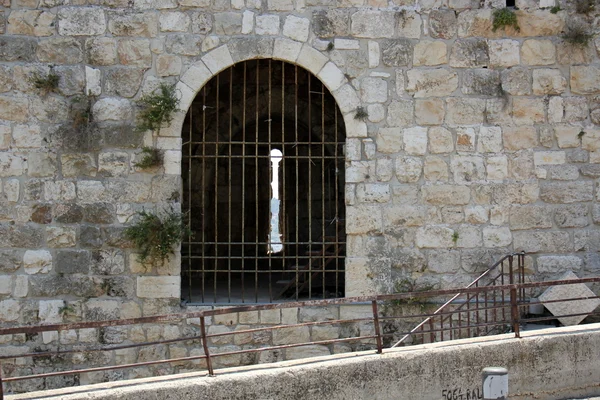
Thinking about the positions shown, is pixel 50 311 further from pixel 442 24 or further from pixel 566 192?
pixel 566 192

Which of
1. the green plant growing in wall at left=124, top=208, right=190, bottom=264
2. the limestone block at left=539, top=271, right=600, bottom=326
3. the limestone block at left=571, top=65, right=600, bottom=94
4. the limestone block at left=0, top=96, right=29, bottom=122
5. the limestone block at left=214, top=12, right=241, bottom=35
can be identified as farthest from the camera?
the limestone block at left=571, top=65, right=600, bottom=94

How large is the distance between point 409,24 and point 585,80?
6.62 ft

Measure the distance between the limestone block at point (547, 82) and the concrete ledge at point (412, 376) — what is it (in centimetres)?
282

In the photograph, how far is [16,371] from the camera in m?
6.91

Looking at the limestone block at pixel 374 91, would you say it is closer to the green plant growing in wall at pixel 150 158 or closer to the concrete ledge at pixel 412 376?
the green plant growing in wall at pixel 150 158

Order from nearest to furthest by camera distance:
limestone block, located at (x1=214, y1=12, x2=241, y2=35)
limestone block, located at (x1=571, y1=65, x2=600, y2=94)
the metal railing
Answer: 1. the metal railing
2. limestone block, located at (x1=214, y1=12, x2=241, y2=35)
3. limestone block, located at (x1=571, y1=65, x2=600, y2=94)

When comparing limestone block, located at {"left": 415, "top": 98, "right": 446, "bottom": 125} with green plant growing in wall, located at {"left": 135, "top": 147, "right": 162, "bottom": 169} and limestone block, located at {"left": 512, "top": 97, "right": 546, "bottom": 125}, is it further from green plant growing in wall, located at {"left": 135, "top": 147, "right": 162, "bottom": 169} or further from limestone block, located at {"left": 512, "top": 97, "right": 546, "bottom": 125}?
green plant growing in wall, located at {"left": 135, "top": 147, "right": 162, "bottom": 169}

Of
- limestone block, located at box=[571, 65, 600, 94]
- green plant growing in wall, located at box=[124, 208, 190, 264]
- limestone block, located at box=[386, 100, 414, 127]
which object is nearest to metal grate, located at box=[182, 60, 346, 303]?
green plant growing in wall, located at box=[124, 208, 190, 264]

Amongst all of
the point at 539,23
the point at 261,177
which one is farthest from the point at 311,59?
the point at 261,177

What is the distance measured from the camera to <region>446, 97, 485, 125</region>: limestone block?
7227 millimetres

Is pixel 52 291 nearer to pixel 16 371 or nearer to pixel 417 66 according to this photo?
pixel 16 371

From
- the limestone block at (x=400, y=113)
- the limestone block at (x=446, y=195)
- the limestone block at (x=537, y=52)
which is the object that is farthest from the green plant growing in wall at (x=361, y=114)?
the limestone block at (x=537, y=52)

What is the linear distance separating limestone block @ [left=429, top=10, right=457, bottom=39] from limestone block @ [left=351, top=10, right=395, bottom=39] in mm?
427

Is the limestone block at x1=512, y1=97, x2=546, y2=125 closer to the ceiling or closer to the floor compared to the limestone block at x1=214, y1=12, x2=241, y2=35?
closer to the floor
